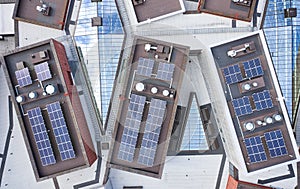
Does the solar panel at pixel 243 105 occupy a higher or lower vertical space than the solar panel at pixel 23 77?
lower

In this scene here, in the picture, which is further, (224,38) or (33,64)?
(224,38)

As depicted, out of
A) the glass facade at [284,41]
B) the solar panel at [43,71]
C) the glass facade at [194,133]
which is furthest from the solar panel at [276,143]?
the solar panel at [43,71]

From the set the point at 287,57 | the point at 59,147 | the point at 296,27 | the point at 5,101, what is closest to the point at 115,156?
the point at 59,147

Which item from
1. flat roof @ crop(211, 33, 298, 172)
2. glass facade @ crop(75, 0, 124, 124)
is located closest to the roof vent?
flat roof @ crop(211, 33, 298, 172)

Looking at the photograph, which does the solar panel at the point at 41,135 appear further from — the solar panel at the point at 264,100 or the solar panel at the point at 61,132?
the solar panel at the point at 264,100

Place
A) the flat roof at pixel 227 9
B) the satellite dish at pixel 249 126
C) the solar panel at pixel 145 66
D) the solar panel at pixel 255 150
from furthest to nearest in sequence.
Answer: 1. the flat roof at pixel 227 9
2. the solar panel at pixel 145 66
3. the solar panel at pixel 255 150
4. the satellite dish at pixel 249 126

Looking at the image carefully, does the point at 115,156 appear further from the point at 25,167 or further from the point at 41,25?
the point at 41,25

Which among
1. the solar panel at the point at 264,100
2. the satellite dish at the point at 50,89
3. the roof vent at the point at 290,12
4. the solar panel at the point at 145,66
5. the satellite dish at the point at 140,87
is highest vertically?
the roof vent at the point at 290,12

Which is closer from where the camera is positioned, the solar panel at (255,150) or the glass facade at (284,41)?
the solar panel at (255,150)
